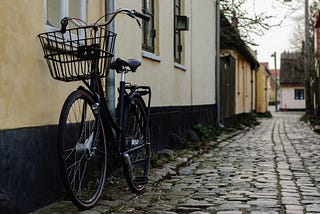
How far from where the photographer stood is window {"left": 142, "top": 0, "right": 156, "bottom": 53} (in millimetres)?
8062

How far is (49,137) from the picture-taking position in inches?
174

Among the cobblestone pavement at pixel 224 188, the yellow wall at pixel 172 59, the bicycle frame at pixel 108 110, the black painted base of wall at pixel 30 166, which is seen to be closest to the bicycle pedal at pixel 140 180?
the cobblestone pavement at pixel 224 188

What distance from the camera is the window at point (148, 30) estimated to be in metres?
8.06

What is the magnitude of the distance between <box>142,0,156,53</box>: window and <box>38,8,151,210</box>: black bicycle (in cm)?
Result: 275

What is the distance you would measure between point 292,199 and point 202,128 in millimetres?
6808

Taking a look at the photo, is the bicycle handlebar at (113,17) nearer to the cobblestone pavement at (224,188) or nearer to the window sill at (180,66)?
the cobblestone pavement at (224,188)

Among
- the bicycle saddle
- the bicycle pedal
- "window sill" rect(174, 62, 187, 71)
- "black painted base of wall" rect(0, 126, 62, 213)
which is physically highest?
"window sill" rect(174, 62, 187, 71)

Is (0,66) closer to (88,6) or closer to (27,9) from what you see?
(27,9)

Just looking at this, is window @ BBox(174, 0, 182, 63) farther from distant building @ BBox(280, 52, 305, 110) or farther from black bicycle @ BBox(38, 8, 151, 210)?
distant building @ BBox(280, 52, 305, 110)

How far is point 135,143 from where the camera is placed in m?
5.30

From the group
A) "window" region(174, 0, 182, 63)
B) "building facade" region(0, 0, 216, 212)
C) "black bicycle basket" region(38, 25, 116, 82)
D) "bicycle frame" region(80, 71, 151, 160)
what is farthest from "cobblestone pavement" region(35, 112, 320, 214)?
"window" region(174, 0, 182, 63)

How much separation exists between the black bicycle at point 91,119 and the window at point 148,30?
2749mm

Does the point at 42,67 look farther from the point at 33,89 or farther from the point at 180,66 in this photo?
the point at 180,66

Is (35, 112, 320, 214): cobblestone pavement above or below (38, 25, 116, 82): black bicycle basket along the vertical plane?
below
